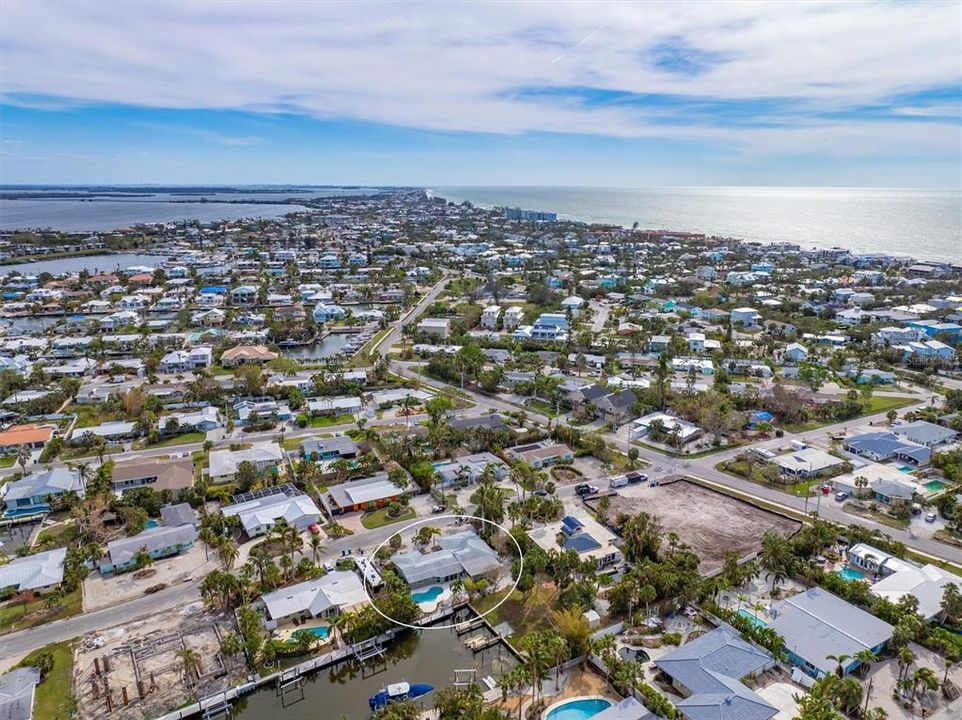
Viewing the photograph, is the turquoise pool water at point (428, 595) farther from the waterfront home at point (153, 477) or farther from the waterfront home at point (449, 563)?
the waterfront home at point (153, 477)

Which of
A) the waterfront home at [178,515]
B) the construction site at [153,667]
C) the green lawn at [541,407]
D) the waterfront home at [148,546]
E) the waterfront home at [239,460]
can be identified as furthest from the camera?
the green lawn at [541,407]

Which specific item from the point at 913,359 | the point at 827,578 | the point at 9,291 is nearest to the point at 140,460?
the point at 827,578

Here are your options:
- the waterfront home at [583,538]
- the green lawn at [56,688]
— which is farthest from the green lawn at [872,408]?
the green lawn at [56,688]

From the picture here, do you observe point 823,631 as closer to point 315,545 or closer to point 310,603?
point 310,603

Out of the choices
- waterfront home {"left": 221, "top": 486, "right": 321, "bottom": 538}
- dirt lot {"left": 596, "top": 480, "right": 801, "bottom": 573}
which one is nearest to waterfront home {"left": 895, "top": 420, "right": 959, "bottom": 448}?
dirt lot {"left": 596, "top": 480, "right": 801, "bottom": 573}

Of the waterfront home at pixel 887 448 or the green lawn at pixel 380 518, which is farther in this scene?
the waterfront home at pixel 887 448

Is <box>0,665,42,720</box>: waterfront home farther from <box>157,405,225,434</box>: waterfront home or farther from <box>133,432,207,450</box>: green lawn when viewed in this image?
<box>157,405,225,434</box>: waterfront home

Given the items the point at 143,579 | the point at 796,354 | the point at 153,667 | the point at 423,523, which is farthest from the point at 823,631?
the point at 796,354
